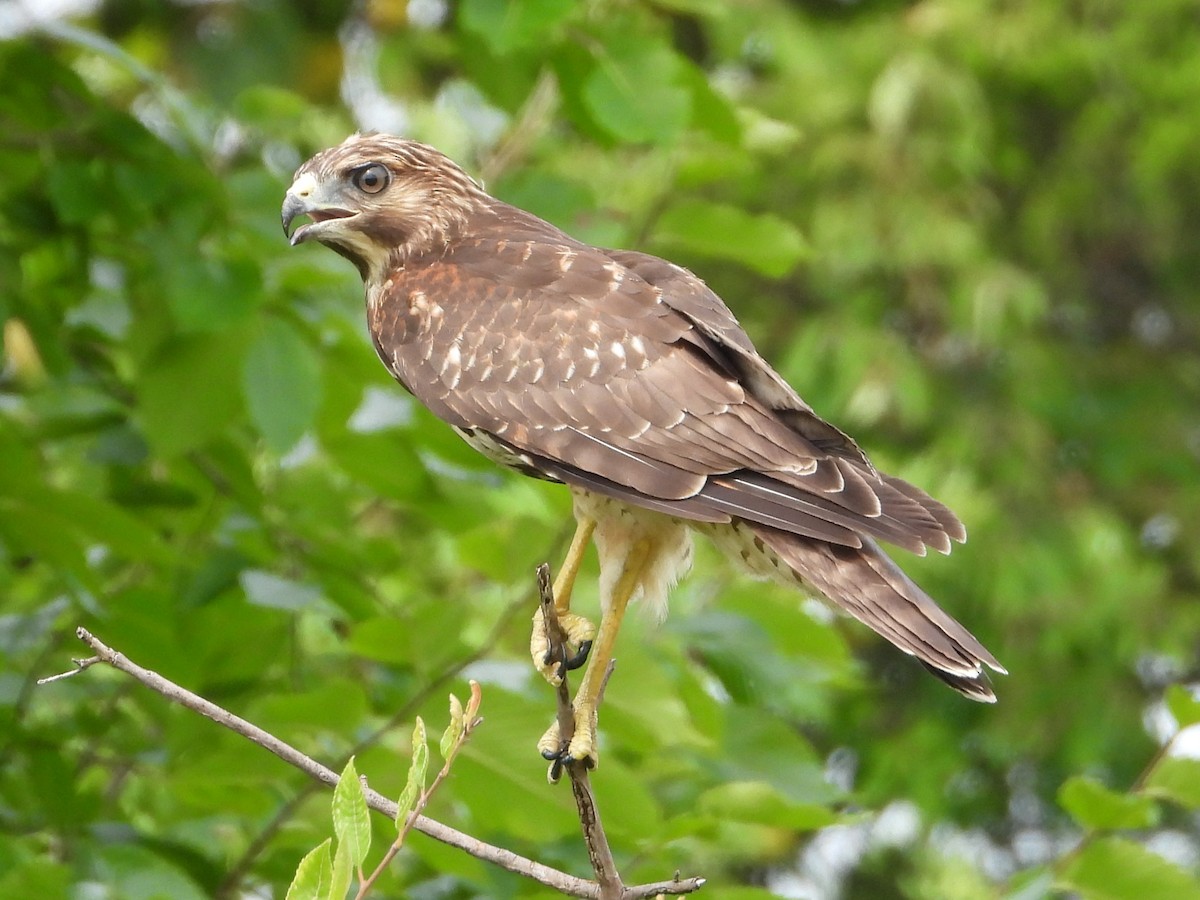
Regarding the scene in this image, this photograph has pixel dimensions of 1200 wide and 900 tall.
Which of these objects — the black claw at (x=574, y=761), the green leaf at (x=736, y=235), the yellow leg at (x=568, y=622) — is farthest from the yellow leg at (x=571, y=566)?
the green leaf at (x=736, y=235)

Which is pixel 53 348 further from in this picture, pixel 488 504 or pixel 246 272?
pixel 488 504

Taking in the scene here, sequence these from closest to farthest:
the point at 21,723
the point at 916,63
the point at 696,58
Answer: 1. the point at 21,723
2. the point at 916,63
3. the point at 696,58

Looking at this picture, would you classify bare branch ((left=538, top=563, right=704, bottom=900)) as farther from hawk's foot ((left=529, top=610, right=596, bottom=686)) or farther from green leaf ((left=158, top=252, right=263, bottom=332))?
green leaf ((left=158, top=252, right=263, bottom=332))

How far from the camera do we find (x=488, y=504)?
4125 mm

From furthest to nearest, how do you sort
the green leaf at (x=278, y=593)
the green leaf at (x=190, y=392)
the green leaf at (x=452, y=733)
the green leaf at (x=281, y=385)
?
the green leaf at (x=190, y=392)
the green leaf at (x=281, y=385)
the green leaf at (x=278, y=593)
the green leaf at (x=452, y=733)

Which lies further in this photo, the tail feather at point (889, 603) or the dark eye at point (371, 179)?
the dark eye at point (371, 179)

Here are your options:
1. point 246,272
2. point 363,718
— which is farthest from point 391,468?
point 363,718

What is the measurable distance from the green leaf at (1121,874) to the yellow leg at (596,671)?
0.86 meters

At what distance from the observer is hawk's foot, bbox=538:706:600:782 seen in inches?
106

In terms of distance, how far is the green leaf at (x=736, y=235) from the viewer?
3635 mm

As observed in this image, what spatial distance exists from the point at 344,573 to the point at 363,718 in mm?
687

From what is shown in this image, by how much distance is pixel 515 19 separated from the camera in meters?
3.13

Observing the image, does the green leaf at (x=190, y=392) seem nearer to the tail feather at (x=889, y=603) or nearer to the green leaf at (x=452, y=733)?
the tail feather at (x=889, y=603)

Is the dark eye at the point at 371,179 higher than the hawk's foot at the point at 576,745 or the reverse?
higher
